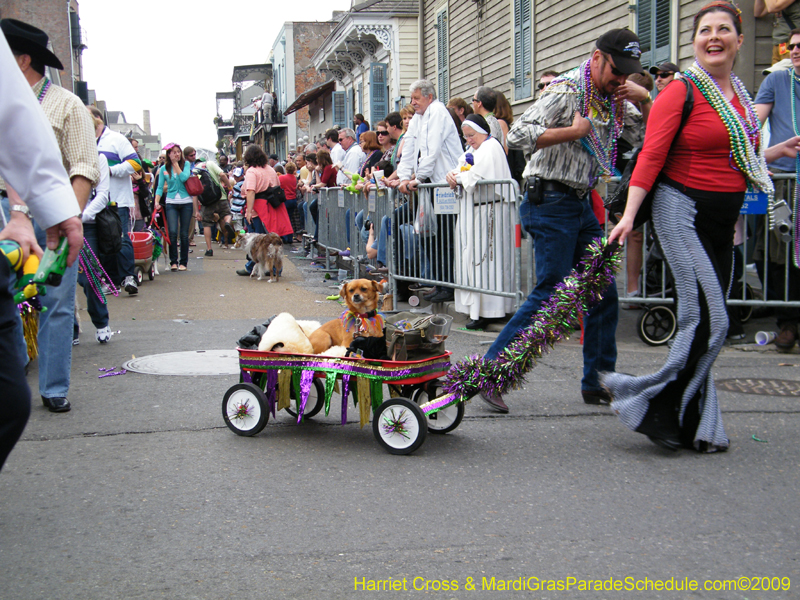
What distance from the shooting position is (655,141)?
388cm

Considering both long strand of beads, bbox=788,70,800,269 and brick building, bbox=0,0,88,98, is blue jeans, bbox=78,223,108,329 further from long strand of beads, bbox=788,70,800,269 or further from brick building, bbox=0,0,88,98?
brick building, bbox=0,0,88,98

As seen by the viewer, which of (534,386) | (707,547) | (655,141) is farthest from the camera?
(534,386)

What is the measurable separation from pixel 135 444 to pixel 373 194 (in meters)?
6.28

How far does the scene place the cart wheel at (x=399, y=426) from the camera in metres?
3.99

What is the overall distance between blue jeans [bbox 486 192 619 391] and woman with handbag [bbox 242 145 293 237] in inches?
361

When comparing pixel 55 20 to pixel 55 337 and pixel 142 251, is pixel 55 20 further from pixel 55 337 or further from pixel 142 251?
pixel 55 337

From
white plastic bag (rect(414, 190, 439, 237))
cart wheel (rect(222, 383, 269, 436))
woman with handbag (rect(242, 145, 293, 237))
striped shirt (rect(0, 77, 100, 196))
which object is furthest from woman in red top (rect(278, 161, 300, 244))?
cart wheel (rect(222, 383, 269, 436))

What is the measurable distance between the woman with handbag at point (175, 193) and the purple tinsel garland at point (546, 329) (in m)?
10.0

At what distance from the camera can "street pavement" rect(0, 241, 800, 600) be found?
9.11 feet

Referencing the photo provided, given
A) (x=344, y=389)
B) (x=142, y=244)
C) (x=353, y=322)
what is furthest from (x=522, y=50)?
(x=344, y=389)

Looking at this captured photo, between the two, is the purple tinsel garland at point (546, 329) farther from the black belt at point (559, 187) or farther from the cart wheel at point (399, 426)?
the black belt at point (559, 187)

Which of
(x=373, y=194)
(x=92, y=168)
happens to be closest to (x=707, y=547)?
(x=92, y=168)

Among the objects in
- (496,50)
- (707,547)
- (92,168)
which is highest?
(496,50)

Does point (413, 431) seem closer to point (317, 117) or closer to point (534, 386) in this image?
point (534, 386)
